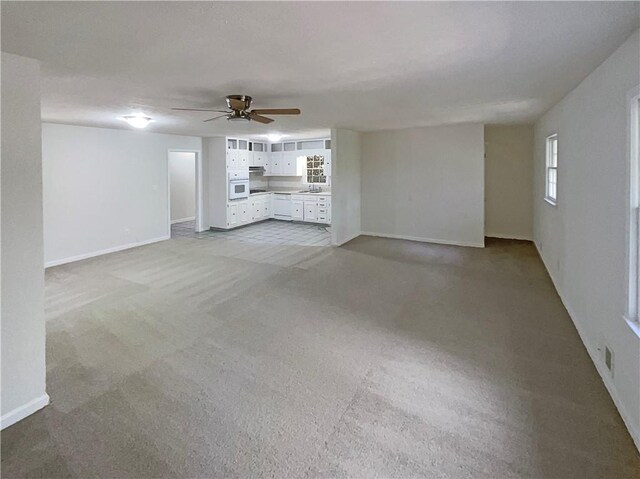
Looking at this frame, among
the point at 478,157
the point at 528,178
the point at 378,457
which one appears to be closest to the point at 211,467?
the point at 378,457

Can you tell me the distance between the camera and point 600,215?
272cm

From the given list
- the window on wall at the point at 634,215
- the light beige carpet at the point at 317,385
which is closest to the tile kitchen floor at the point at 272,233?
the light beige carpet at the point at 317,385

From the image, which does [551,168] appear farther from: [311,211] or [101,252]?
[101,252]

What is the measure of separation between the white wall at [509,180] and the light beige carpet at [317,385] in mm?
3076

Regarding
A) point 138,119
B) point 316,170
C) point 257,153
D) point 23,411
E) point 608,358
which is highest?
point 257,153

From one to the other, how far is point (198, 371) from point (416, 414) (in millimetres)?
1645

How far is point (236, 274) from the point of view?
5.27 meters

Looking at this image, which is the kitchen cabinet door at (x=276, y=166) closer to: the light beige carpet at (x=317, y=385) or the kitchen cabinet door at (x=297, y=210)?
the kitchen cabinet door at (x=297, y=210)

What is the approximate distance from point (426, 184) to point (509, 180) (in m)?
1.80

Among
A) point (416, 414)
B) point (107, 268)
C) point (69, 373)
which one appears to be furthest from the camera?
point (107, 268)

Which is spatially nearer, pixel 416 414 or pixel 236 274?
pixel 416 414

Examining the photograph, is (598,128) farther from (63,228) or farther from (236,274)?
(63,228)

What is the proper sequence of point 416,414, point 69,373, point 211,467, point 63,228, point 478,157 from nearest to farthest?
1. point 211,467
2. point 416,414
3. point 69,373
4. point 63,228
5. point 478,157

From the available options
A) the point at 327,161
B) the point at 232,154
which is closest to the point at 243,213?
the point at 232,154
